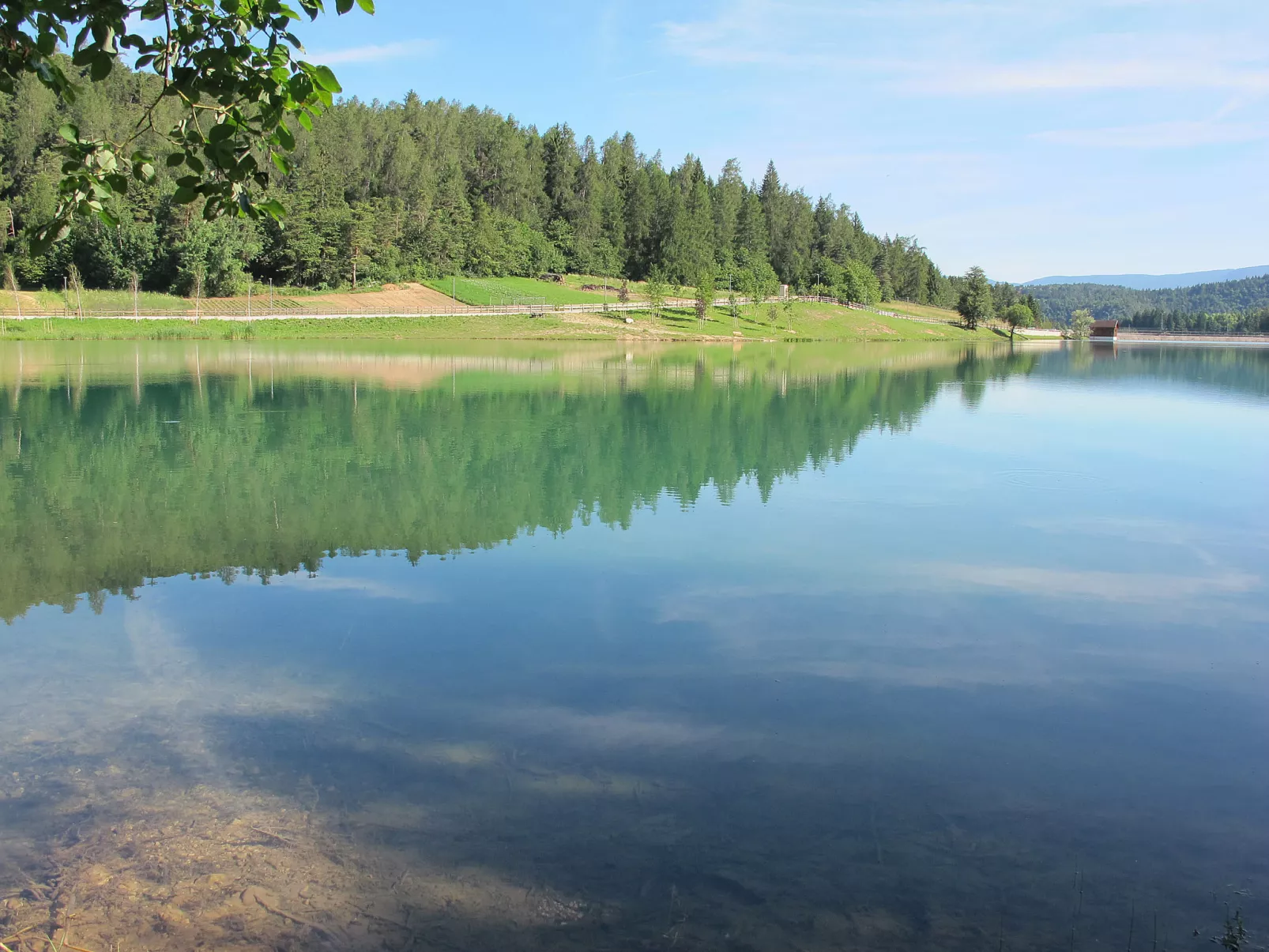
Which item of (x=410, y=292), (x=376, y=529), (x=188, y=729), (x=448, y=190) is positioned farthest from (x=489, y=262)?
(x=188, y=729)

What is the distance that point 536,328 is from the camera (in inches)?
3329

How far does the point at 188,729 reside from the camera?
766cm

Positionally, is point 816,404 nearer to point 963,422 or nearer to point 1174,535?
point 963,422

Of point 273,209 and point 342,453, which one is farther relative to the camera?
point 342,453

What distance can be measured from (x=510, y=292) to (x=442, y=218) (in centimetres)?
1245

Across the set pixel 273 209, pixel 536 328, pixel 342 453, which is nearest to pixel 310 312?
pixel 536 328

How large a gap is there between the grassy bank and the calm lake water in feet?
174

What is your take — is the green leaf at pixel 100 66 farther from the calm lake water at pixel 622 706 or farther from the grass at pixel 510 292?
the grass at pixel 510 292

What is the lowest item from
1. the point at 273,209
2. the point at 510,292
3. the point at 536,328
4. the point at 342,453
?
the point at 342,453

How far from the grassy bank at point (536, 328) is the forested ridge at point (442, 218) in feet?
20.2

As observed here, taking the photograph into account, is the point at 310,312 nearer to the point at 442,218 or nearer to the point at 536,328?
the point at 536,328

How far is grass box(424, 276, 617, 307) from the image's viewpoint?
9962 centimetres

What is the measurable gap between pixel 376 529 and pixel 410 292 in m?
85.9

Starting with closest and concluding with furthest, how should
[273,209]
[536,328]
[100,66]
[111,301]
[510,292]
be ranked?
[100,66], [273,209], [111,301], [536,328], [510,292]
